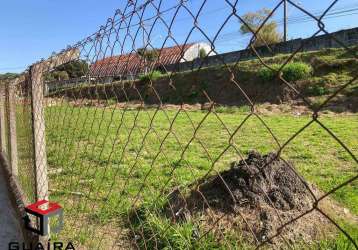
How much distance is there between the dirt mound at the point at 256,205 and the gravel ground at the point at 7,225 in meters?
1.26

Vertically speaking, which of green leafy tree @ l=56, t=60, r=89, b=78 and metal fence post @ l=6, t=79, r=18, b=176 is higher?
green leafy tree @ l=56, t=60, r=89, b=78

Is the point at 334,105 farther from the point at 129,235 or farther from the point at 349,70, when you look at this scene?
the point at 129,235

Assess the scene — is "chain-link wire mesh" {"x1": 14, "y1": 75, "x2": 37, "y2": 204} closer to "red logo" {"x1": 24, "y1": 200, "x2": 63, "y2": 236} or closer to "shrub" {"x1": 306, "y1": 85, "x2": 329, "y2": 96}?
"red logo" {"x1": 24, "y1": 200, "x2": 63, "y2": 236}

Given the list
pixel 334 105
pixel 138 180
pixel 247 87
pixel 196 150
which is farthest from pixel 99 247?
pixel 247 87

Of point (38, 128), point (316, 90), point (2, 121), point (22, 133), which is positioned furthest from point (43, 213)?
point (316, 90)

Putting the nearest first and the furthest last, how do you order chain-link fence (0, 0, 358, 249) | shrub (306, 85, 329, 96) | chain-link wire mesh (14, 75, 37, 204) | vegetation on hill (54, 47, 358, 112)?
chain-link fence (0, 0, 358, 249), chain-link wire mesh (14, 75, 37, 204), vegetation on hill (54, 47, 358, 112), shrub (306, 85, 329, 96)

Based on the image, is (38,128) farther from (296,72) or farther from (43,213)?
(296,72)

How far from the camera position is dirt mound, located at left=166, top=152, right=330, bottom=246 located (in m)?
2.59

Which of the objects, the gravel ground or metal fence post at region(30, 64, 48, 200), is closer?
metal fence post at region(30, 64, 48, 200)

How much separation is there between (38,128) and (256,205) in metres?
1.60

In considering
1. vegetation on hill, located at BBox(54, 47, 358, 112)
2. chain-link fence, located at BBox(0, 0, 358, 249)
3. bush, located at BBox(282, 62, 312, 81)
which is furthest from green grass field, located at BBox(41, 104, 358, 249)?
bush, located at BBox(282, 62, 312, 81)

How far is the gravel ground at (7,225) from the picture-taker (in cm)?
333

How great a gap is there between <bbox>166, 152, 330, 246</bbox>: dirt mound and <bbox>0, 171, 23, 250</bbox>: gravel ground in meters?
1.26

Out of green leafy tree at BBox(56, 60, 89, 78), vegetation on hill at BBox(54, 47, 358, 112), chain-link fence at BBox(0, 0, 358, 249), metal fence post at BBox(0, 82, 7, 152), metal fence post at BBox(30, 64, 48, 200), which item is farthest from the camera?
vegetation on hill at BBox(54, 47, 358, 112)
